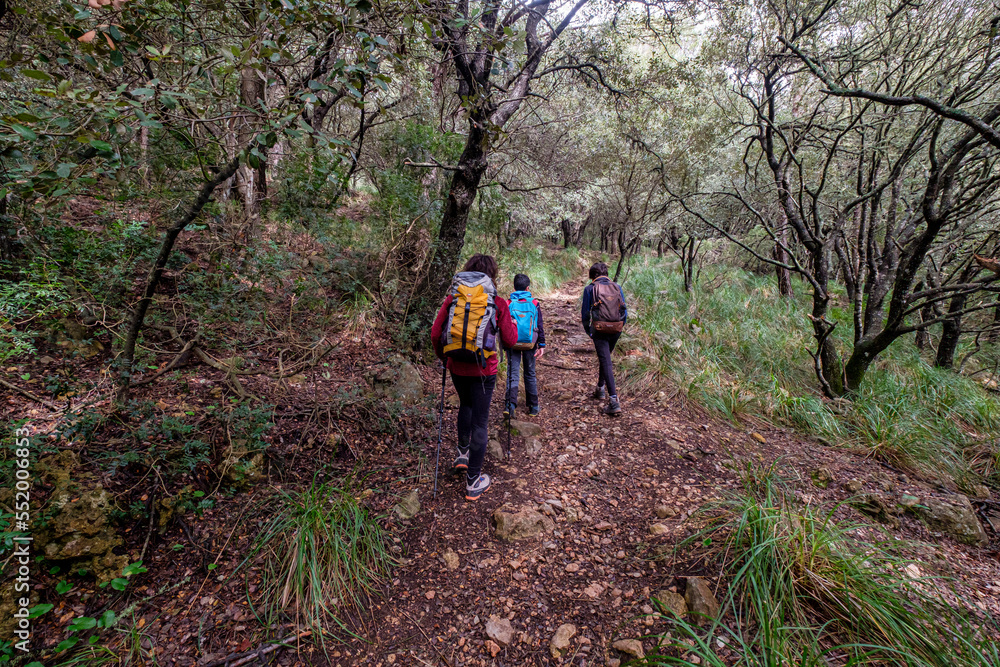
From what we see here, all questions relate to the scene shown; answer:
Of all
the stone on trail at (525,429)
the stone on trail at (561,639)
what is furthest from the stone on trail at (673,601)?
the stone on trail at (525,429)

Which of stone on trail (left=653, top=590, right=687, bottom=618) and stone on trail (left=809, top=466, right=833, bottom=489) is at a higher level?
stone on trail (left=809, top=466, right=833, bottom=489)

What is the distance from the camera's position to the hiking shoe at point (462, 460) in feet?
10.8

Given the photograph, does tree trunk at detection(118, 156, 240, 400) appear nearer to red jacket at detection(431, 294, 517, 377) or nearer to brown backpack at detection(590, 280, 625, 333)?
red jacket at detection(431, 294, 517, 377)

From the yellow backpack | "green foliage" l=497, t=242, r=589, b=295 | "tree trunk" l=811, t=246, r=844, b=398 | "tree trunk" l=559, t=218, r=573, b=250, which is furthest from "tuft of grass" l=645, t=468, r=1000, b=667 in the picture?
"tree trunk" l=559, t=218, r=573, b=250

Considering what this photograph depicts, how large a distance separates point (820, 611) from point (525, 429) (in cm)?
264

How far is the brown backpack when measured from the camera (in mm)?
4379

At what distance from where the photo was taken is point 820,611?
1.93 m

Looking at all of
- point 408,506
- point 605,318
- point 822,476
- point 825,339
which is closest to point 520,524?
point 408,506

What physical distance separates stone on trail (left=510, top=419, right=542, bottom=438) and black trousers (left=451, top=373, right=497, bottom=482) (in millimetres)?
979

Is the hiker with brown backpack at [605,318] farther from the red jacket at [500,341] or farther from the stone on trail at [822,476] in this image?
the stone on trail at [822,476]

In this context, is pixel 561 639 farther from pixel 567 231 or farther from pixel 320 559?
pixel 567 231

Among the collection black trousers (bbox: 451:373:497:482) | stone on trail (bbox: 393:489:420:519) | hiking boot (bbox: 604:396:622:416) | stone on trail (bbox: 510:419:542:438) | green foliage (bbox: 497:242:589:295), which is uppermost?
green foliage (bbox: 497:242:589:295)

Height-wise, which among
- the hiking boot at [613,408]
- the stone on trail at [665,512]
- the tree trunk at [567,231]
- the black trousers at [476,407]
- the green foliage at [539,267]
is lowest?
the stone on trail at [665,512]

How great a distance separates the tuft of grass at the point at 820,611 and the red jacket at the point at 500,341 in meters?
1.90
